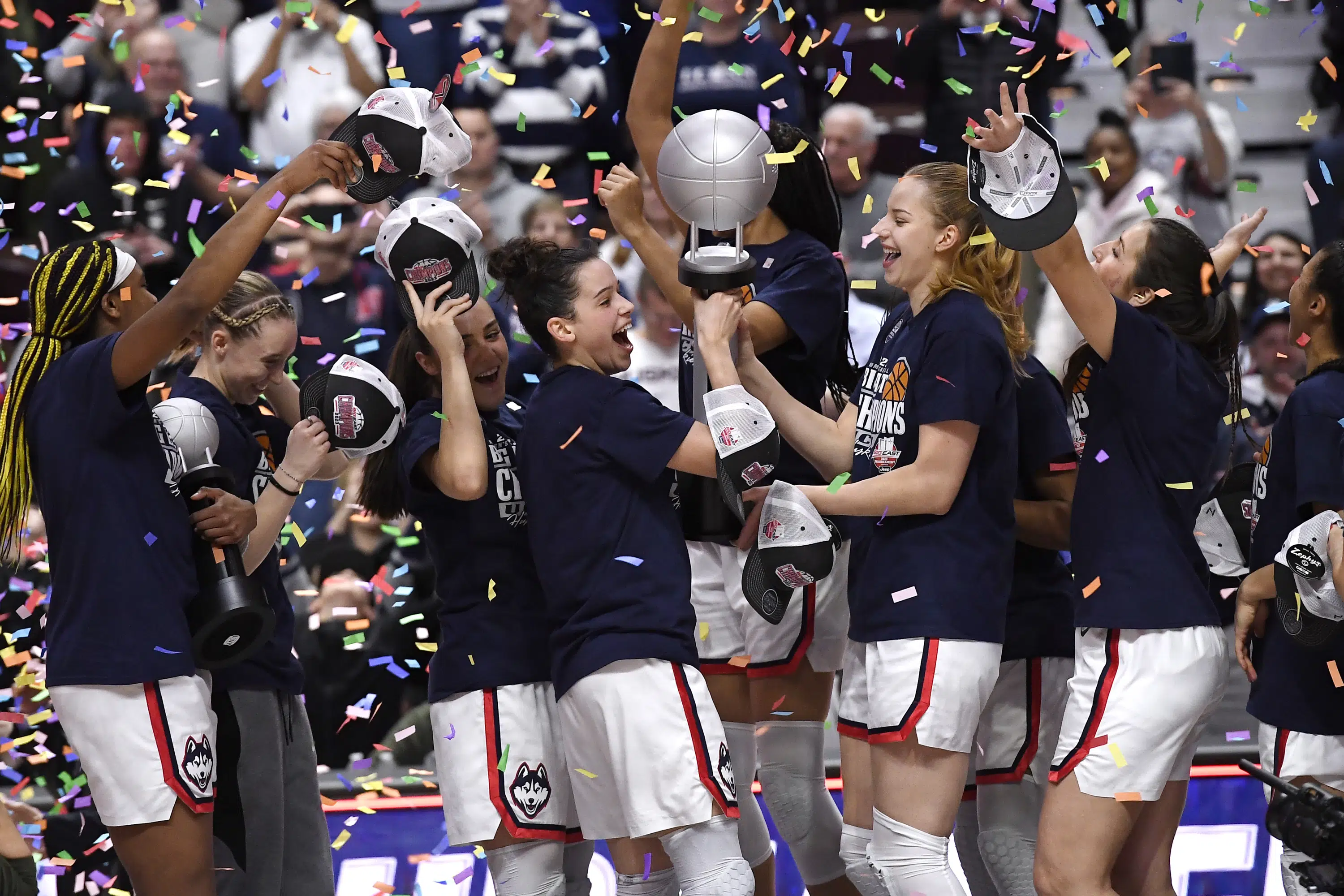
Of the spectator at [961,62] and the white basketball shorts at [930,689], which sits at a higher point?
the spectator at [961,62]

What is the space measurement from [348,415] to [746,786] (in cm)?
145

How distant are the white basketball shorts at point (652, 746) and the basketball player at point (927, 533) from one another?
37 cm

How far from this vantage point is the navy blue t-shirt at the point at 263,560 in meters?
4.00

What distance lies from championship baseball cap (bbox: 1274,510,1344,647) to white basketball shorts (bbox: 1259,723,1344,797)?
0.86 feet

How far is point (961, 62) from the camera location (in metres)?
7.52

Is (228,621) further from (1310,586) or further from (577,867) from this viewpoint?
(1310,586)

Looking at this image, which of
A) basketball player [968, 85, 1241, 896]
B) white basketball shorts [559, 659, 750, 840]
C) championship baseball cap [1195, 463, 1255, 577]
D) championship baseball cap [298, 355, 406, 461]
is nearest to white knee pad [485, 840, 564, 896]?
white basketball shorts [559, 659, 750, 840]

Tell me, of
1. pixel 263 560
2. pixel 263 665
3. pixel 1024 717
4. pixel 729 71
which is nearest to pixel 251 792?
pixel 263 665

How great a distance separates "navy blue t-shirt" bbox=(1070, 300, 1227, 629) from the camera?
3467 millimetres

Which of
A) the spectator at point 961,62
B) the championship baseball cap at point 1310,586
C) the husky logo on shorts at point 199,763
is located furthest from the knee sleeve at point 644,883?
the spectator at point 961,62

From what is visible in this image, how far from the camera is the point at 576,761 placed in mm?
3547

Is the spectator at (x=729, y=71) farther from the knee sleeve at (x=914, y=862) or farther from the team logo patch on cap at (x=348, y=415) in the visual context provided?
the knee sleeve at (x=914, y=862)

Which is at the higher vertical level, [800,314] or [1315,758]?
[800,314]

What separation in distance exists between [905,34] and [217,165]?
11.1 feet
